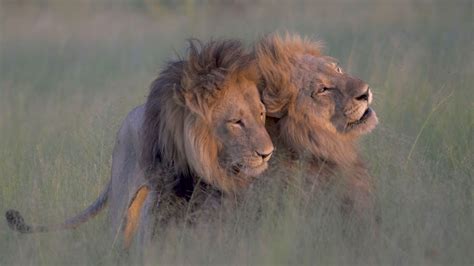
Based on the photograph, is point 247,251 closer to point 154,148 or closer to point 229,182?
point 229,182

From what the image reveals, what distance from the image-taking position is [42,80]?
10859 mm

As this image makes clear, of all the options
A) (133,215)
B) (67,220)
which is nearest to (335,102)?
(133,215)

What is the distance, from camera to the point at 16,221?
16.2 ft

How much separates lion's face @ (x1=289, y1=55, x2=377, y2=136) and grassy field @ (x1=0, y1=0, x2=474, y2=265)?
36 cm

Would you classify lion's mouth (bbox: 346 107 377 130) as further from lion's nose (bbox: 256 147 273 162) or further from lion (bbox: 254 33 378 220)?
lion's nose (bbox: 256 147 273 162)

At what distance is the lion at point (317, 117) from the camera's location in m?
4.67

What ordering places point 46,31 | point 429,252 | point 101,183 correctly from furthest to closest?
point 46,31 < point 101,183 < point 429,252

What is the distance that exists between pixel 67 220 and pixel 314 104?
139 centimetres

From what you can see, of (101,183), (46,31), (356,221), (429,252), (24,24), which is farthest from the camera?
(24,24)

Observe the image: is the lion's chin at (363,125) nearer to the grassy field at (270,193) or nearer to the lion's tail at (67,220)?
the grassy field at (270,193)

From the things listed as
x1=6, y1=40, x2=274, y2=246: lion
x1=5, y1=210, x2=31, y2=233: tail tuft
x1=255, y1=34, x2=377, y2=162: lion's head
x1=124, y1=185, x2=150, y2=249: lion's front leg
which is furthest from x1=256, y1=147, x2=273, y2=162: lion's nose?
x1=5, y1=210, x2=31, y2=233: tail tuft

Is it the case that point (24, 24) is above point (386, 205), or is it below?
below

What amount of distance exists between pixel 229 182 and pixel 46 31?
33.3 feet

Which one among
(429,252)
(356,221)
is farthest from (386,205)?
(429,252)
